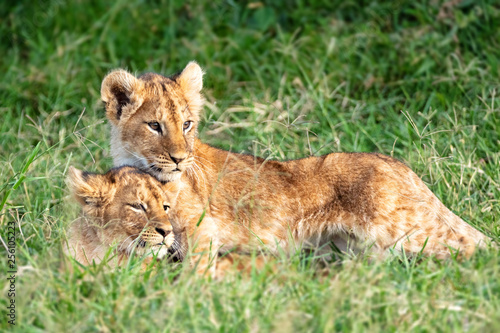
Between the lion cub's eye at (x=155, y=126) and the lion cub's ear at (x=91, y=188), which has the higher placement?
the lion cub's eye at (x=155, y=126)

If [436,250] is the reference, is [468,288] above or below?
above

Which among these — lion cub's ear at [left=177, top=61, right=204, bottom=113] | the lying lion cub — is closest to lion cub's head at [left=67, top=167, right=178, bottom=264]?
the lying lion cub

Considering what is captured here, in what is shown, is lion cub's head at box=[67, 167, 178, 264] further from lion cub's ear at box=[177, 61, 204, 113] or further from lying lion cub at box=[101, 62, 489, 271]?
lion cub's ear at box=[177, 61, 204, 113]

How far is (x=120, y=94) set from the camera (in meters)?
5.79

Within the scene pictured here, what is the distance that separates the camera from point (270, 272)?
458cm

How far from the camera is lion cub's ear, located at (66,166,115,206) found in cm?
513

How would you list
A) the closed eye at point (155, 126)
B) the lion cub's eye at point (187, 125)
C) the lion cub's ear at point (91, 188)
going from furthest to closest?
1. the lion cub's eye at point (187, 125)
2. the closed eye at point (155, 126)
3. the lion cub's ear at point (91, 188)

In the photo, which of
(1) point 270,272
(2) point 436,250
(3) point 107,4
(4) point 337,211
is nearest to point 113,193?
(1) point 270,272

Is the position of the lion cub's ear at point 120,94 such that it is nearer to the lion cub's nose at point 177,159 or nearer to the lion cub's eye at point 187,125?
the lion cub's eye at point 187,125

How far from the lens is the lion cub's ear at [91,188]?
5.13 metres

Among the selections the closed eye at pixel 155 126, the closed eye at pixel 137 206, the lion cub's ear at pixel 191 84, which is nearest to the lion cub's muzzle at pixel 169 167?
the closed eye at pixel 155 126

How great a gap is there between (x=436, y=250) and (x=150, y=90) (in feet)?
8.28

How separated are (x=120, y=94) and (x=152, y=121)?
18.1 inches

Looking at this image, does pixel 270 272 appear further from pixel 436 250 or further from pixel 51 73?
pixel 51 73
